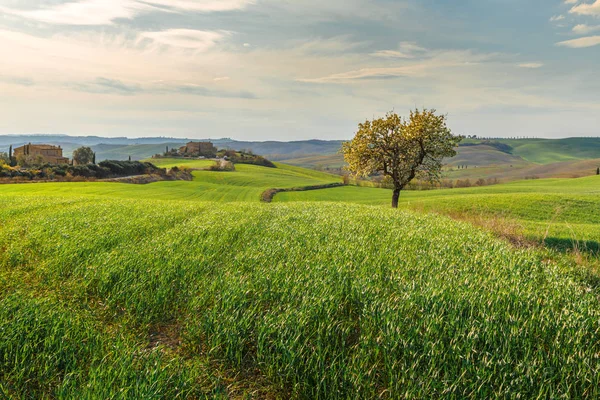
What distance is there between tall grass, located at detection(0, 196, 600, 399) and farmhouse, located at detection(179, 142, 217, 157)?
161845 millimetres

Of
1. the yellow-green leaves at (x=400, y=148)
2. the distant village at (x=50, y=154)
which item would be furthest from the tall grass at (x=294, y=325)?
the distant village at (x=50, y=154)

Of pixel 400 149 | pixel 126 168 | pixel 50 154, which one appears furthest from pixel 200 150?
pixel 400 149

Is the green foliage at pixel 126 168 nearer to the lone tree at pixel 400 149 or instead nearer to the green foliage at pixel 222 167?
the green foliage at pixel 222 167

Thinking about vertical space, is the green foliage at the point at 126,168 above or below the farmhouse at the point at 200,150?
below

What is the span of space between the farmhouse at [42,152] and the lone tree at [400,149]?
112 m

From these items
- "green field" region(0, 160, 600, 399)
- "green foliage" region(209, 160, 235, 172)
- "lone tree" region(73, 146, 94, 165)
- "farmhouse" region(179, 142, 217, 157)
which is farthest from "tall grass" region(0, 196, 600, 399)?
"farmhouse" region(179, 142, 217, 157)

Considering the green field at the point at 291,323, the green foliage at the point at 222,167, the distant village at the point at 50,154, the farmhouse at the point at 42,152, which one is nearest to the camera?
the green field at the point at 291,323

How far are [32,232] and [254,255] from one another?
8889 millimetres

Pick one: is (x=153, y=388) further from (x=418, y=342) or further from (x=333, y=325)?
(x=418, y=342)

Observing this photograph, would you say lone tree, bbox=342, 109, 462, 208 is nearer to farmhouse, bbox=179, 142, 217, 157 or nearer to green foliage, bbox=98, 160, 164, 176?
green foliage, bbox=98, 160, 164, 176

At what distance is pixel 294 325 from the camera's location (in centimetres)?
518

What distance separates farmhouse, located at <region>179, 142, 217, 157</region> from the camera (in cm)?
16411

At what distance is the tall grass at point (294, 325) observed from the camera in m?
4.22

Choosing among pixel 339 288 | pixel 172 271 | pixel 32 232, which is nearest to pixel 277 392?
pixel 339 288
